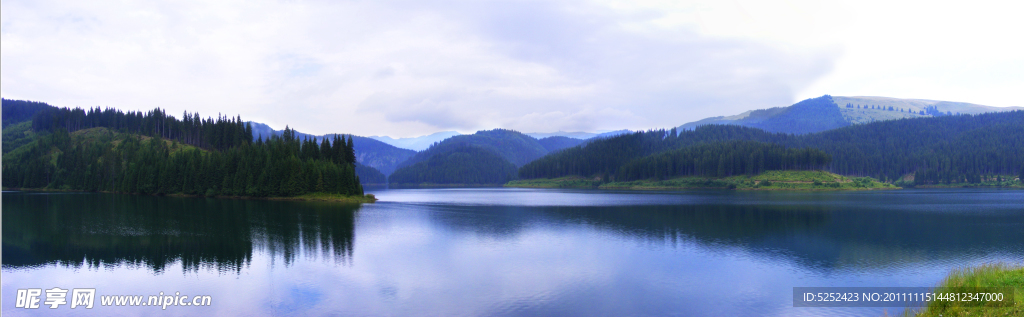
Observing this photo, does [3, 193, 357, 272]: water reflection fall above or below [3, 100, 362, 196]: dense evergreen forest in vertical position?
below

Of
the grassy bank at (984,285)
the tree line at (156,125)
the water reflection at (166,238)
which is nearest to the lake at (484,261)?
the water reflection at (166,238)

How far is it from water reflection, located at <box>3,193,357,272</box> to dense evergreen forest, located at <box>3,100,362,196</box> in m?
34.9

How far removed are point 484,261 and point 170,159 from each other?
4474 inches

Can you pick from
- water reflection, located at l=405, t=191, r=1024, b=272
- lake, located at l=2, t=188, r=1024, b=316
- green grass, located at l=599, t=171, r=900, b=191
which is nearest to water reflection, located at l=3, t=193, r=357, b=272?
lake, located at l=2, t=188, r=1024, b=316

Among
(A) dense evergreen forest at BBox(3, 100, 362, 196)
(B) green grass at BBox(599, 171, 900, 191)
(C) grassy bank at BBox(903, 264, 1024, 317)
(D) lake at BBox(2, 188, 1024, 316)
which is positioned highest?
(A) dense evergreen forest at BBox(3, 100, 362, 196)

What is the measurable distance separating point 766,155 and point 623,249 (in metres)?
172

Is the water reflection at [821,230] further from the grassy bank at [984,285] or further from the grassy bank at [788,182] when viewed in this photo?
the grassy bank at [788,182]

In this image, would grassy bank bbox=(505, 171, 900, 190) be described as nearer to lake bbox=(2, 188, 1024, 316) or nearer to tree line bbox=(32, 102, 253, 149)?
lake bbox=(2, 188, 1024, 316)

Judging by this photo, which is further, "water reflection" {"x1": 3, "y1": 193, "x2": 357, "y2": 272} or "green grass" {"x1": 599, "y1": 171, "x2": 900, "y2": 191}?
"green grass" {"x1": 599, "y1": 171, "x2": 900, "y2": 191}

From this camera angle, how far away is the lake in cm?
2481

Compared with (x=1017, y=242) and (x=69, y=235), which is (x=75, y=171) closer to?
(x=69, y=235)

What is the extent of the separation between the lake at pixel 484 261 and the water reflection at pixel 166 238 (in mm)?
191

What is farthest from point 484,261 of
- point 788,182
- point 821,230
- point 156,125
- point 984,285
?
point 156,125

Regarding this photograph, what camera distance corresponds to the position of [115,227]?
49094 mm
